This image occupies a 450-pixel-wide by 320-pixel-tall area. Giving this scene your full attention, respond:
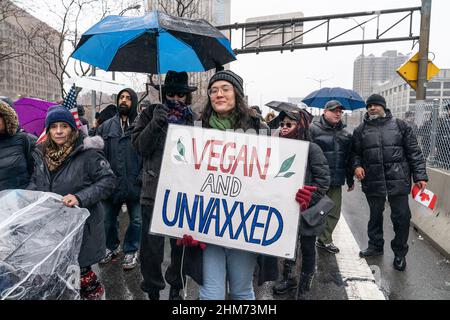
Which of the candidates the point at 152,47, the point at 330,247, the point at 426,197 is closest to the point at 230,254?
the point at 152,47

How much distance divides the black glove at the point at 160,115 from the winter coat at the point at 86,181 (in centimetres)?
63

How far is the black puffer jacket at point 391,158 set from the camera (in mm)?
4051

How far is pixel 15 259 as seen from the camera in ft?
6.33

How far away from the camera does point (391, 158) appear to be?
4.08 metres

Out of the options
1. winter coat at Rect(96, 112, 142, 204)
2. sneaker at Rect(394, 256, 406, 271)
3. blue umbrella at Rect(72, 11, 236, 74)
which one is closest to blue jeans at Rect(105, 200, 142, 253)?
winter coat at Rect(96, 112, 142, 204)

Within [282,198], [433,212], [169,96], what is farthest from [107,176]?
[433,212]

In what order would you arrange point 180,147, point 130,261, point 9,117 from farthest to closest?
point 130,261
point 9,117
point 180,147

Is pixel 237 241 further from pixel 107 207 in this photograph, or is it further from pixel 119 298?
pixel 107 207

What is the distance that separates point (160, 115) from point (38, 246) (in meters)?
1.13

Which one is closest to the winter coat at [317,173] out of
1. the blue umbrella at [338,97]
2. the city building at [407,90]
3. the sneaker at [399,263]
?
the sneaker at [399,263]

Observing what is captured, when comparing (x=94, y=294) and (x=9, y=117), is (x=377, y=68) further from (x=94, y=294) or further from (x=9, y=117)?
(x=94, y=294)

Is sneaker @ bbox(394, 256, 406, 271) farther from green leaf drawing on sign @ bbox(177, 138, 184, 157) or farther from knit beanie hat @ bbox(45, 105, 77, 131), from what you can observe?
knit beanie hat @ bbox(45, 105, 77, 131)
